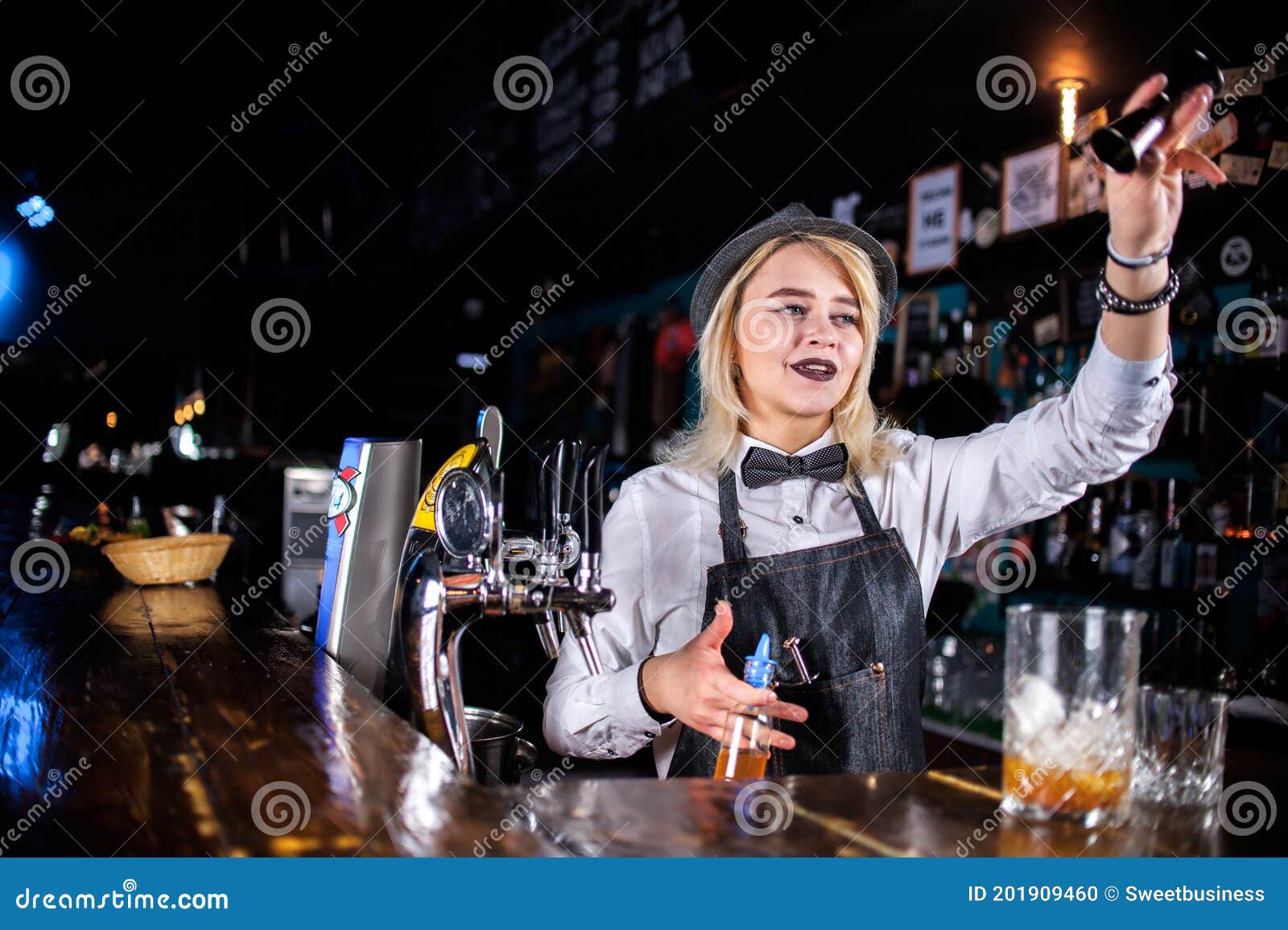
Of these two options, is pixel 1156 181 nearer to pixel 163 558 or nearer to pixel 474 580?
pixel 474 580

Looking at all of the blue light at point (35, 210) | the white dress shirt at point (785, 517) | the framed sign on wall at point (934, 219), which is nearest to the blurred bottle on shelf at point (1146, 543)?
the framed sign on wall at point (934, 219)

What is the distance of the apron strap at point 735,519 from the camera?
1820 mm

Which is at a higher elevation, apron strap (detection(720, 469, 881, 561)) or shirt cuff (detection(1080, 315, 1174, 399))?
shirt cuff (detection(1080, 315, 1174, 399))

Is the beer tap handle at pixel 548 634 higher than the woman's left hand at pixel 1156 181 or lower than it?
lower

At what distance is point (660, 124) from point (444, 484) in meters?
2.89

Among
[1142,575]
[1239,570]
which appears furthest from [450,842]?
[1142,575]

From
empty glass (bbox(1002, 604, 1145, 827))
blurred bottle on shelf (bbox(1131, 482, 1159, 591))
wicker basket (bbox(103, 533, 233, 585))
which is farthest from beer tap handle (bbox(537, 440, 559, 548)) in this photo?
blurred bottle on shelf (bbox(1131, 482, 1159, 591))

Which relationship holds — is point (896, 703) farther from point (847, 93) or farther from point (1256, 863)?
point (847, 93)

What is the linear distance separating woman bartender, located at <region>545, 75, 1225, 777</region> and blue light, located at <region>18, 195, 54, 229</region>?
13.8 ft

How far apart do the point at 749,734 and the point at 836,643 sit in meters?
0.43

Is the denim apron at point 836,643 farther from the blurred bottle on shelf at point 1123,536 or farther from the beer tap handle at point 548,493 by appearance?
the blurred bottle on shelf at point 1123,536

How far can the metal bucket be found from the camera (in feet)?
4.71

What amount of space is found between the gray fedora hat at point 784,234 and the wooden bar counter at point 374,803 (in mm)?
986

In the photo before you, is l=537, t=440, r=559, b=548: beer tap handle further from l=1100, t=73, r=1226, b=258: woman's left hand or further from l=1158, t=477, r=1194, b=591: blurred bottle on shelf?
l=1158, t=477, r=1194, b=591: blurred bottle on shelf
